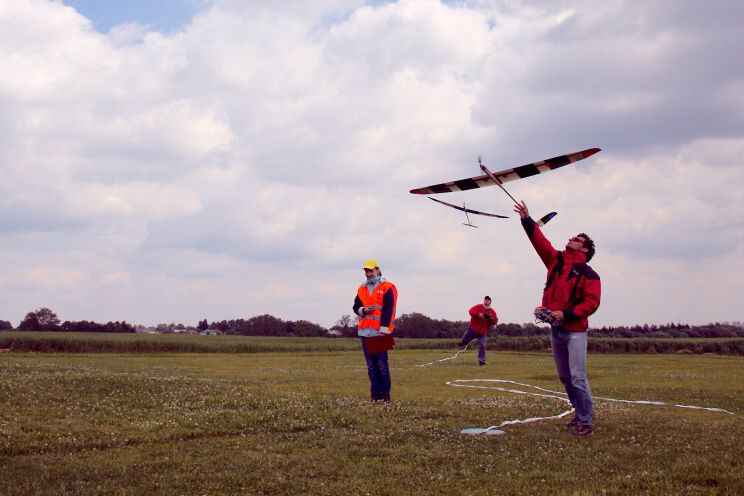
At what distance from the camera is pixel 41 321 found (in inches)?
3420

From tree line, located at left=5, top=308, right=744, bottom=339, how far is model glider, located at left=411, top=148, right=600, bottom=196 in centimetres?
4727

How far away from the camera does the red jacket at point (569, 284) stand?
35.1 ft

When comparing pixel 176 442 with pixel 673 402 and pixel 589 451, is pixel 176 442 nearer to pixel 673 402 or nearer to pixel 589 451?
pixel 589 451

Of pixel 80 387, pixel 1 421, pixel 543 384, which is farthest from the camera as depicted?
pixel 543 384

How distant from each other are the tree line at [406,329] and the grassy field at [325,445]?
50924 mm

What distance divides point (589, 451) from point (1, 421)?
898cm

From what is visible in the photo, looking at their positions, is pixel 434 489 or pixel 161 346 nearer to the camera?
pixel 434 489

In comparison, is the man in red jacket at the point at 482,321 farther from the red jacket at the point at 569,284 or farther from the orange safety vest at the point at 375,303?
the red jacket at the point at 569,284

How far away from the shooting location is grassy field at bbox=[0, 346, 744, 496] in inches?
298

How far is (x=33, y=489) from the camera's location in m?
7.41

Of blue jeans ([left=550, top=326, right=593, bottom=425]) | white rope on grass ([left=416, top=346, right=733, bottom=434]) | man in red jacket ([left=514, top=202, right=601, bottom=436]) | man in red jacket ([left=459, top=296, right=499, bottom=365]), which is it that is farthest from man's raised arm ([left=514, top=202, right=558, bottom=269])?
man in red jacket ([left=459, top=296, right=499, bottom=365])

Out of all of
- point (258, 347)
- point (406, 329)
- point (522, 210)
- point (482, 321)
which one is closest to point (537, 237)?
point (522, 210)

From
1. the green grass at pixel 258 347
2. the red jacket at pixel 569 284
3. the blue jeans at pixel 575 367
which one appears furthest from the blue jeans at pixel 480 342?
the green grass at pixel 258 347

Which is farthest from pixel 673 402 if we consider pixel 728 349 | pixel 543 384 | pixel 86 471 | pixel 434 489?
pixel 728 349
